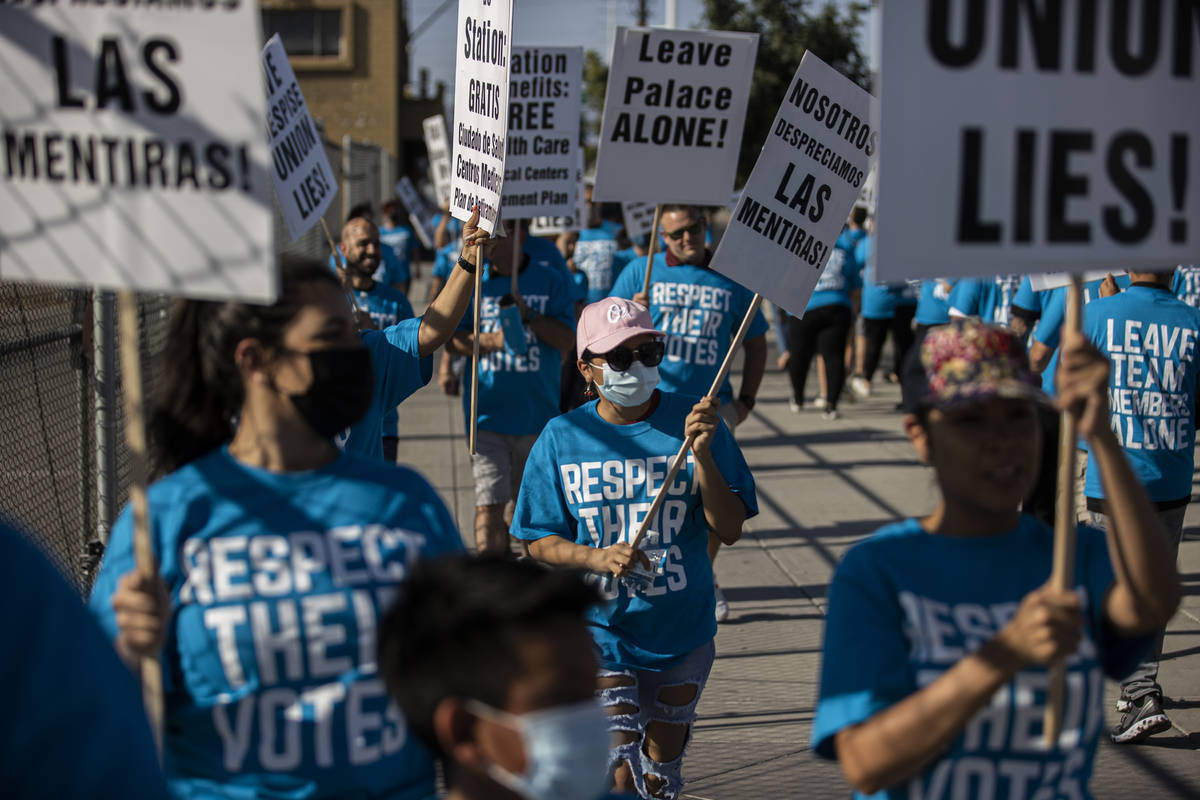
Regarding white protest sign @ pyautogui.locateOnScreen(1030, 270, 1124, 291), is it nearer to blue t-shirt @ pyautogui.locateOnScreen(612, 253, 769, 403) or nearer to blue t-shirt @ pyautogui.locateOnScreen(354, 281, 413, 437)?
blue t-shirt @ pyautogui.locateOnScreen(612, 253, 769, 403)

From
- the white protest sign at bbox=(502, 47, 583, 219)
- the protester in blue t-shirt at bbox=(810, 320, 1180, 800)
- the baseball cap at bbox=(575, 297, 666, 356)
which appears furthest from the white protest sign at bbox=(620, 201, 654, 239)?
the protester in blue t-shirt at bbox=(810, 320, 1180, 800)

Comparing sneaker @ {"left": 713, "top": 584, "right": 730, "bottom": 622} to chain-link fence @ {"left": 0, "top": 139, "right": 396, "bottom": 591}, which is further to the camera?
sneaker @ {"left": 713, "top": 584, "right": 730, "bottom": 622}

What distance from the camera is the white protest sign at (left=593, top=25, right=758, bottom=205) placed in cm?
619

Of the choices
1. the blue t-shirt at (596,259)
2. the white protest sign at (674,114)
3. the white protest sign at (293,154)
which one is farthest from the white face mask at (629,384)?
the blue t-shirt at (596,259)

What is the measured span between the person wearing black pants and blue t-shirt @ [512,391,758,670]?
9.02 metres

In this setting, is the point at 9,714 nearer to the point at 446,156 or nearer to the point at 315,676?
the point at 315,676

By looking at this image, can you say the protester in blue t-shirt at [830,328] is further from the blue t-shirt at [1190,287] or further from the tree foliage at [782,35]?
the tree foliage at [782,35]

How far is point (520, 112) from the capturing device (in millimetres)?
7590

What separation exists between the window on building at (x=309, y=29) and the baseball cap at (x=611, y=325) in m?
42.4

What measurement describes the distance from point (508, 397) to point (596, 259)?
6.14 m

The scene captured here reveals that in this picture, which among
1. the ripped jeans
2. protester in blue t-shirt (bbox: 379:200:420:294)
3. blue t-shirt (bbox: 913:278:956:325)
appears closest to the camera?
the ripped jeans

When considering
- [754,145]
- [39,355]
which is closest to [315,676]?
[39,355]

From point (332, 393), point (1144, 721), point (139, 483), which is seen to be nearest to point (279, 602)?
point (139, 483)

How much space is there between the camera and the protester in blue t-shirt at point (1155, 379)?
18.2ft
